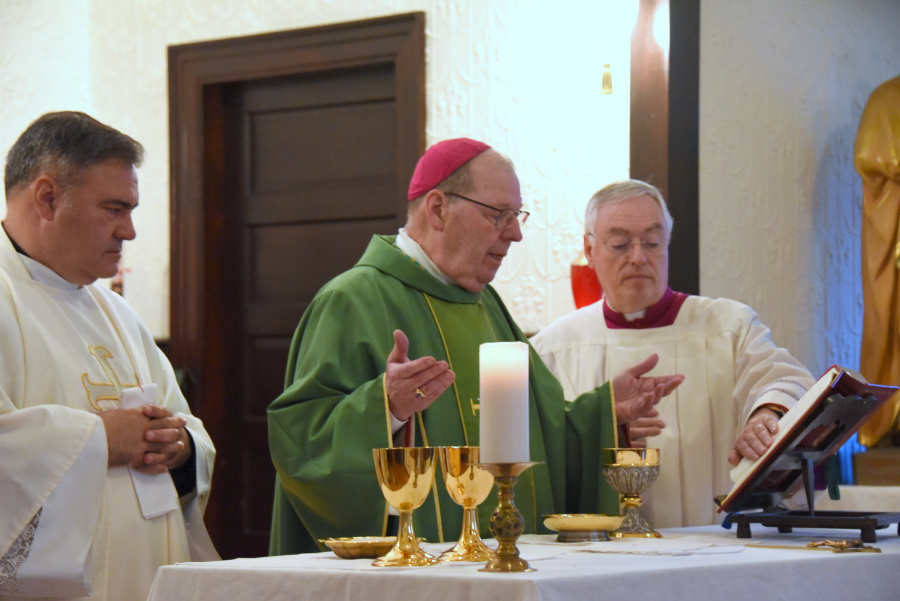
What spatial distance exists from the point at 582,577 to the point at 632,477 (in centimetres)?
95

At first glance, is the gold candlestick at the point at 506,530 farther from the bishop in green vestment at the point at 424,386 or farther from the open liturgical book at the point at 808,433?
the open liturgical book at the point at 808,433

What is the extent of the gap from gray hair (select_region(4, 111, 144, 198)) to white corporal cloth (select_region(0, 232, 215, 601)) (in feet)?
0.67

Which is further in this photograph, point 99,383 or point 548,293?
point 548,293

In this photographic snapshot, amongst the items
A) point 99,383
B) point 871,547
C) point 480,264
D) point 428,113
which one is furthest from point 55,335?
point 428,113

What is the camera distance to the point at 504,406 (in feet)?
6.04

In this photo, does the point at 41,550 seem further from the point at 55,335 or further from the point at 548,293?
the point at 548,293

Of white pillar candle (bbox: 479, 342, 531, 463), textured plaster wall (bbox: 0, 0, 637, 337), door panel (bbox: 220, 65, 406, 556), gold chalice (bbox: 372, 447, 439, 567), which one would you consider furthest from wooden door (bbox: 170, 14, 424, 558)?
white pillar candle (bbox: 479, 342, 531, 463)

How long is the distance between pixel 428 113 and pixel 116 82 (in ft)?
6.33

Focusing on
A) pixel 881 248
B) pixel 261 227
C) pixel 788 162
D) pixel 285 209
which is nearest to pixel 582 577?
pixel 881 248

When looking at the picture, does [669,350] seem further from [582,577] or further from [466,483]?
[582,577]

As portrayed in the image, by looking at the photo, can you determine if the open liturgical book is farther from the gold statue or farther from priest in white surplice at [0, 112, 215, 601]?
the gold statue

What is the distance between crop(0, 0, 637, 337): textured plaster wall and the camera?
533cm

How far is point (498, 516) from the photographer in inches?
73.9

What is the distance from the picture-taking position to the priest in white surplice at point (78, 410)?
2.77 metres
